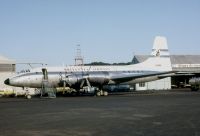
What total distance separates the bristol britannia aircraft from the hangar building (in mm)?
21272

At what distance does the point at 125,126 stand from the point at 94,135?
2536mm

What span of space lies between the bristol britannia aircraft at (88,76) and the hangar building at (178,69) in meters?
21.3

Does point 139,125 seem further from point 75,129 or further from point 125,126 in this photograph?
point 75,129

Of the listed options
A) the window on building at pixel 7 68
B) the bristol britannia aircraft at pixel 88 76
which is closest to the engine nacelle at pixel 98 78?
the bristol britannia aircraft at pixel 88 76

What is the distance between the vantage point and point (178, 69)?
75875 mm

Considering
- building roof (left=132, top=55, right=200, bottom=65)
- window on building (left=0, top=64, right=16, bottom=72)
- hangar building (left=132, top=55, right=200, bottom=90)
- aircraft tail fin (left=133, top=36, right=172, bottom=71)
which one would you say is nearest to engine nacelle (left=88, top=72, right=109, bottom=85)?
aircraft tail fin (left=133, top=36, right=172, bottom=71)

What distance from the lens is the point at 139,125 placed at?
46.8 ft

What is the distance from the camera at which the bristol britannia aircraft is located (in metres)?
41.2

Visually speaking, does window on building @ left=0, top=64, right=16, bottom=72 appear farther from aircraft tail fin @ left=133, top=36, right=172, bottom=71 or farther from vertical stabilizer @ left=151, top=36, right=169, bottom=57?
vertical stabilizer @ left=151, top=36, right=169, bottom=57

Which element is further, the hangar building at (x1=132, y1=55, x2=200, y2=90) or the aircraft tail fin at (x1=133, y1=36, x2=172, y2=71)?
the hangar building at (x1=132, y1=55, x2=200, y2=90)

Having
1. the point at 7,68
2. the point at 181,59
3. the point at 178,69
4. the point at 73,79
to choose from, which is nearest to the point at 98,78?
the point at 73,79

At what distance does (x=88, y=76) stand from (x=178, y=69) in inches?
1501

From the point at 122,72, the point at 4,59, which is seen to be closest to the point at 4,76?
the point at 4,59

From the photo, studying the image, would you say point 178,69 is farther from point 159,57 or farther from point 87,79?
point 87,79
